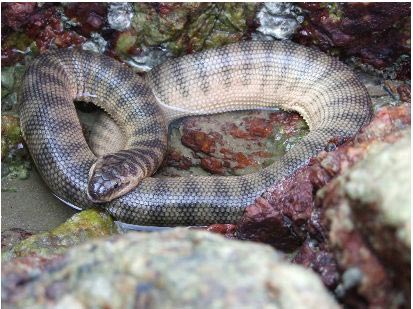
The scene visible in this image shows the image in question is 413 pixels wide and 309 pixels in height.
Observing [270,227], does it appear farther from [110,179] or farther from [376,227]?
[376,227]

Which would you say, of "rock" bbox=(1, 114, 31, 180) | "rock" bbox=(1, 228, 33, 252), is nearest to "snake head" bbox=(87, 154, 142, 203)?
"rock" bbox=(1, 228, 33, 252)

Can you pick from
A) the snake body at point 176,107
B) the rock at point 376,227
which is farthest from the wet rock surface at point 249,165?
the snake body at point 176,107

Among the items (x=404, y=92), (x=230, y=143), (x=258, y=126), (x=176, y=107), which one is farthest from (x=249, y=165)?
(x=404, y=92)

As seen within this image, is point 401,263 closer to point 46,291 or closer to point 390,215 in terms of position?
point 390,215

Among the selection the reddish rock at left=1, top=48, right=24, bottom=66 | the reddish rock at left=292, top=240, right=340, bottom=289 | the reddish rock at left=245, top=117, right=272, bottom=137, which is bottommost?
the reddish rock at left=245, top=117, right=272, bottom=137

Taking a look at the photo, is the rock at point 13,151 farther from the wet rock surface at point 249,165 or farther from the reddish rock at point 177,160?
the reddish rock at point 177,160

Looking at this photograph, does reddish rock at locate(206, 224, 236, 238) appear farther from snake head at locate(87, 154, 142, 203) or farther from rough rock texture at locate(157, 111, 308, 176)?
rough rock texture at locate(157, 111, 308, 176)

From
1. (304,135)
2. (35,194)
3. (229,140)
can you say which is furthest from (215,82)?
(35,194)
